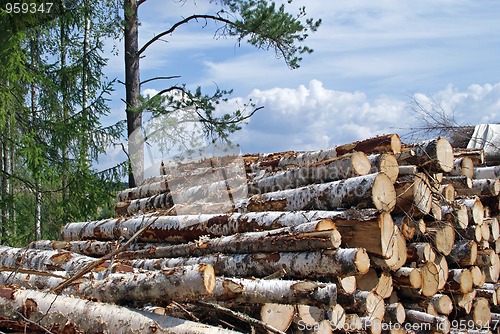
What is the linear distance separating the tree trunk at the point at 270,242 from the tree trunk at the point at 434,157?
1.89 metres

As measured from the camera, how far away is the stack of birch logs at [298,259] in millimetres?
4121

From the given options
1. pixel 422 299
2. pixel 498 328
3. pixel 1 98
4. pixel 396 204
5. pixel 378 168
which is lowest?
pixel 498 328

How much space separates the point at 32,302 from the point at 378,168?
3544 mm

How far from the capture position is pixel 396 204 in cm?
577

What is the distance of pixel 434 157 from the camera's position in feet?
20.0

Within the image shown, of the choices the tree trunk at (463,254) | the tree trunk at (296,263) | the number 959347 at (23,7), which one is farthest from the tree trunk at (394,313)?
the number 959347 at (23,7)

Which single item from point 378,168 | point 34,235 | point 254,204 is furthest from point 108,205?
point 378,168

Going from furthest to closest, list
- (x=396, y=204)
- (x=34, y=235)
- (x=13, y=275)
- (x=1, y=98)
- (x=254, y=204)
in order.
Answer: (x=34, y=235), (x=1, y=98), (x=254, y=204), (x=396, y=204), (x=13, y=275)

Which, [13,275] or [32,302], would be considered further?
[13,275]

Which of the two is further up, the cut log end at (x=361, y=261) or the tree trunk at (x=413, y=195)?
the tree trunk at (x=413, y=195)

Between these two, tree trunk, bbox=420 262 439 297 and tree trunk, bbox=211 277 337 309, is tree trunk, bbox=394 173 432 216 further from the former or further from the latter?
tree trunk, bbox=211 277 337 309

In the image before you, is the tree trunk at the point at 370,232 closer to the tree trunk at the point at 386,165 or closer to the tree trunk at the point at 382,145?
the tree trunk at the point at 386,165

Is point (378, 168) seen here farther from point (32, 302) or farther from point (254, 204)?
point (32, 302)

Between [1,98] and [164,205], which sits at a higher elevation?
[1,98]
